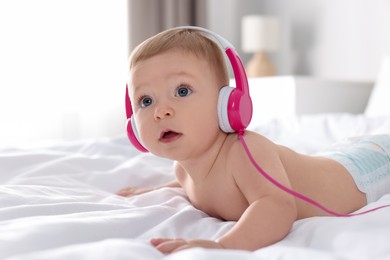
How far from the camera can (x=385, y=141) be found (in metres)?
1.37

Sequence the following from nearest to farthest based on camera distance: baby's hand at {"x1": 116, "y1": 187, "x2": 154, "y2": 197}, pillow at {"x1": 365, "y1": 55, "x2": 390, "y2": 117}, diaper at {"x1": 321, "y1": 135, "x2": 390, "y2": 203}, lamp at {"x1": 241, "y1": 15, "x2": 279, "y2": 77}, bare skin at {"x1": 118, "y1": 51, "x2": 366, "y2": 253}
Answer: bare skin at {"x1": 118, "y1": 51, "x2": 366, "y2": 253} < diaper at {"x1": 321, "y1": 135, "x2": 390, "y2": 203} < baby's hand at {"x1": 116, "y1": 187, "x2": 154, "y2": 197} < pillow at {"x1": 365, "y1": 55, "x2": 390, "y2": 117} < lamp at {"x1": 241, "y1": 15, "x2": 279, "y2": 77}

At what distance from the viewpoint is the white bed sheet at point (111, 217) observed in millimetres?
794

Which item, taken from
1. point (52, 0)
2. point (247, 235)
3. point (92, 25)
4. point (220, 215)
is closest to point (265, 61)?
point (92, 25)

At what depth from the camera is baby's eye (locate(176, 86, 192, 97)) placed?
108 centimetres

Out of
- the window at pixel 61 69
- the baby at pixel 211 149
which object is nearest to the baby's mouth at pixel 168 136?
the baby at pixel 211 149

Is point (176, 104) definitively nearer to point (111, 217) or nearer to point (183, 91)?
point (183, 91)

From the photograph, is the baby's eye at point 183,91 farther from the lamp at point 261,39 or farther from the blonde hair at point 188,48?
the lamp at point 261,39

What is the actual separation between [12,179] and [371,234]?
0.93 meters

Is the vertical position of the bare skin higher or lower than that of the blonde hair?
lower

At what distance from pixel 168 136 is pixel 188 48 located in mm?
178

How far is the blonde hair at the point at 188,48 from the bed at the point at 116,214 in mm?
292

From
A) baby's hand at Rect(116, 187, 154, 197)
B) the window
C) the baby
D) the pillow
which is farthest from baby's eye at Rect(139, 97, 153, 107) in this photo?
the window

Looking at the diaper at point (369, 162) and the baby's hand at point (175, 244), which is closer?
the baby's hand at point (175, 244)

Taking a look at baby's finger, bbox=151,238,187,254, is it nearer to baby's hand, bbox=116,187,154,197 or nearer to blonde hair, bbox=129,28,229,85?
blonde hair, bbox=129,28,229,85
